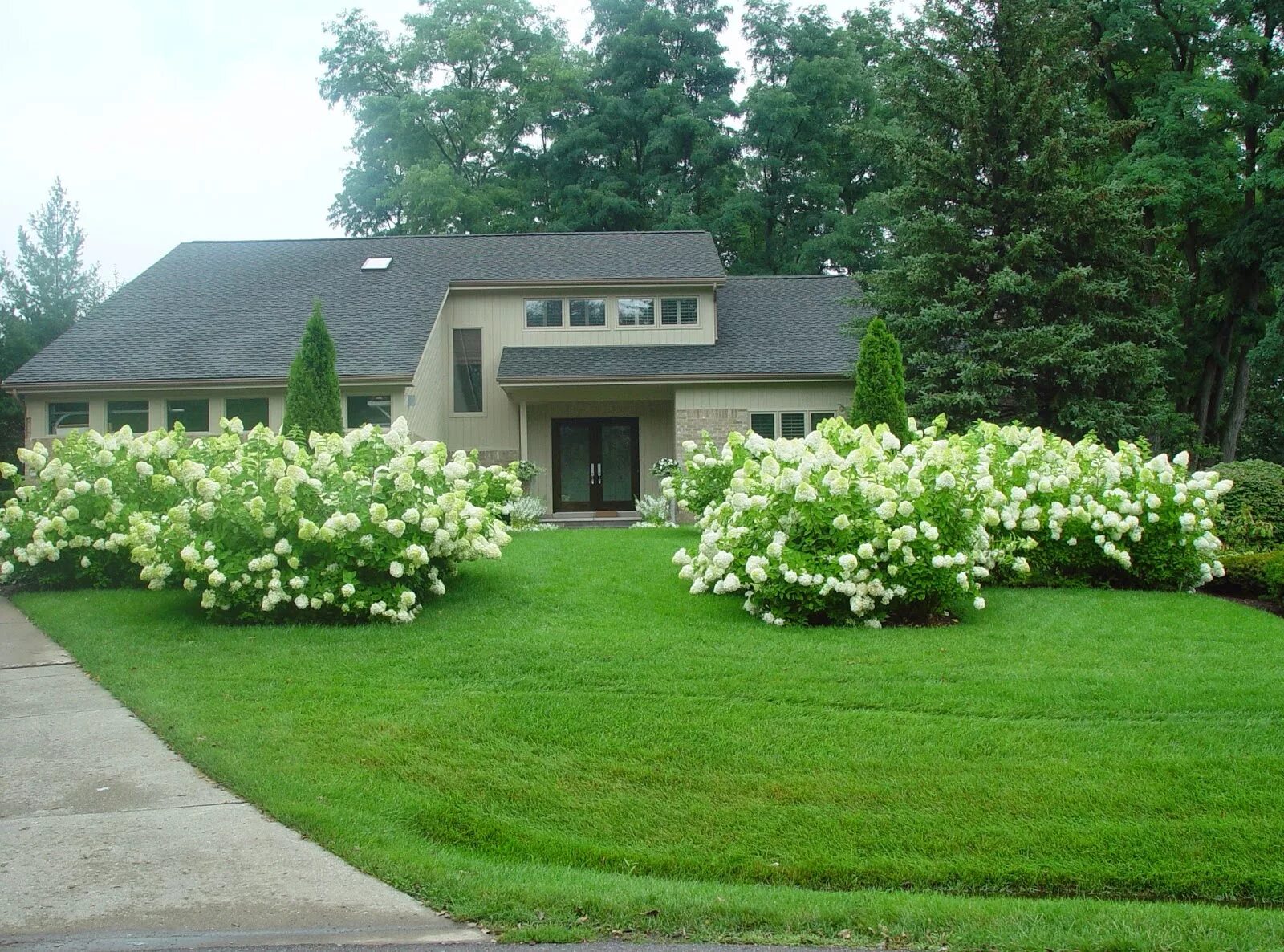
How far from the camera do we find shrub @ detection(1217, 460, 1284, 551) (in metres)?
13.5

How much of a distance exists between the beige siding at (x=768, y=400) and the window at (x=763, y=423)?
103 millimetres

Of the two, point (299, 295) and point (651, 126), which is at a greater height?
point (651, 126)

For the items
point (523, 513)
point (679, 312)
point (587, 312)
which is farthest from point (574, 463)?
point (523, 513)

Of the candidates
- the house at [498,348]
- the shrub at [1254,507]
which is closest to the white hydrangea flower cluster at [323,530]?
the shrub at [1254,507]

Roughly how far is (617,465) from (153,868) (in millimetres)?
19127

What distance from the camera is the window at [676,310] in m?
23.6

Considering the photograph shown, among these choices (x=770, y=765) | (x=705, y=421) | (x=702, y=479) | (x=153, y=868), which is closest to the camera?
(x=153, y=868)

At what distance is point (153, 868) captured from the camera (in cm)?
455

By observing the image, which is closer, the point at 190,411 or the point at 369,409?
the point at 369,409

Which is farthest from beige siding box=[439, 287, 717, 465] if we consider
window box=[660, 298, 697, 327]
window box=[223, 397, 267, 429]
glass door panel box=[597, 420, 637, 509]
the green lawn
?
the green lawn

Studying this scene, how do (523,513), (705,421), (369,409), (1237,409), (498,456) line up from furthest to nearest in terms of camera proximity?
1. (1237,409)
2. (498,456)
3. (705,421)
4. (369,409)
5. (523,513)

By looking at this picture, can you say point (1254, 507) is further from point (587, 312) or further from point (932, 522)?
point (587, 312)

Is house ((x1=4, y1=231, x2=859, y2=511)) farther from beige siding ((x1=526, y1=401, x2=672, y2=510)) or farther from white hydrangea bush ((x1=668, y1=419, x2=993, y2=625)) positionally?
white hydrangea bush ((x1=668, y1=419, x2=993, y2=625))

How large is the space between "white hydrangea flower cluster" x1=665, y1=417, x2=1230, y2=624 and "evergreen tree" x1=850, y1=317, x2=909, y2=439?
12.0ft
